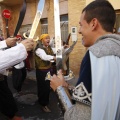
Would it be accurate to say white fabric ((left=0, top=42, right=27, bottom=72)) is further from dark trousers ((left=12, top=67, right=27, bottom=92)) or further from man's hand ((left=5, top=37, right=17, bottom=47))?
dark trousers ((left=12, top=67, right=27, bottom=92))

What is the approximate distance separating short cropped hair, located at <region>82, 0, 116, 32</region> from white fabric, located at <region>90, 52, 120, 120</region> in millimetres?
353

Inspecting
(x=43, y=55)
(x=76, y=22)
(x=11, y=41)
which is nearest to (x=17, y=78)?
(x=43, y=55)

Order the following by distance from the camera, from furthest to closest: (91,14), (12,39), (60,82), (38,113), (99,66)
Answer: (38,113) < (12,39) < (60,82) < (91,14) < (99,66)

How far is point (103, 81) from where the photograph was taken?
1.19 metres

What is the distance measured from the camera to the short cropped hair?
1465 millimetres

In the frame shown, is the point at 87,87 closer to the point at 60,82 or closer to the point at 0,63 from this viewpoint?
the point at 60,82

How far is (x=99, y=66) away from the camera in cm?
121

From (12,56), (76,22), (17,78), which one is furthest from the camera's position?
(76,22)

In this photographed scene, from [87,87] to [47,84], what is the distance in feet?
11.1

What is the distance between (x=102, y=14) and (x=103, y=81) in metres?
0.53

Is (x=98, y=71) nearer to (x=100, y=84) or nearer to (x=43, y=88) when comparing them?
(x=100, y=84)

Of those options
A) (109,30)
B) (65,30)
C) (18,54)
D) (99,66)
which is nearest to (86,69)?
(99,66)

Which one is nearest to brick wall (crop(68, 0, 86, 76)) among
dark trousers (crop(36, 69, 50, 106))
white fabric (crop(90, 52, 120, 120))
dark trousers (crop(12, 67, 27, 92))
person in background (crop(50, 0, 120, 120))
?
dark trousers (crop(12, 67, 27, 92))

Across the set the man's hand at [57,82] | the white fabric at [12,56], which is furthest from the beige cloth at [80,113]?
the white fabric at [12,56]
